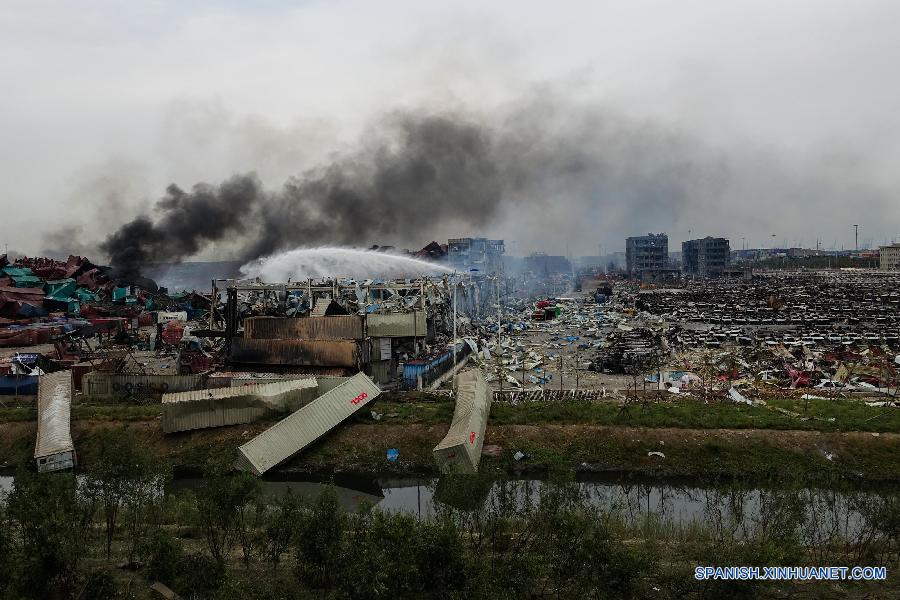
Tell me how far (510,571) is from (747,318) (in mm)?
54559

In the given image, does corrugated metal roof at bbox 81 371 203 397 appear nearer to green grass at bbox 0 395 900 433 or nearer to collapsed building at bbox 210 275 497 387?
green grass at bbox 0 395 900 433

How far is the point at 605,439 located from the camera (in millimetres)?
22469

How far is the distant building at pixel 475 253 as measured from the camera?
86.6m

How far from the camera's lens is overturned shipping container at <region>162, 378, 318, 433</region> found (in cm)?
2348

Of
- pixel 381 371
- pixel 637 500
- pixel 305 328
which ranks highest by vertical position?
pixel 305 328

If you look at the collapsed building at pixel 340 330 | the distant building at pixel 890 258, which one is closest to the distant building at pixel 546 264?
the distant building at pixel 890 258

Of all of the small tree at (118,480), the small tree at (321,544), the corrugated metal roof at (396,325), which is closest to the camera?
the small tree at (321,544)

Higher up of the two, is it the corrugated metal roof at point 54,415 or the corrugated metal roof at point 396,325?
the corrugated metal roof at point 396,325

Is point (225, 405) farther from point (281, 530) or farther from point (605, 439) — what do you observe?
point (605, 439)

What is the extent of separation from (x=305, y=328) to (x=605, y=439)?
1518cm

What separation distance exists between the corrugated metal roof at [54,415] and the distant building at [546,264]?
383 ft

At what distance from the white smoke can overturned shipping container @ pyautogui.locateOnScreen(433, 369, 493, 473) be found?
86.9ft

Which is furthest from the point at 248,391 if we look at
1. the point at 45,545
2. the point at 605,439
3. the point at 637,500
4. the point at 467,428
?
the point at 637,500

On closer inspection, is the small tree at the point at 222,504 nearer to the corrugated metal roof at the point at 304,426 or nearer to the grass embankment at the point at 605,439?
the corrugated metal roof at the point at 304,426
